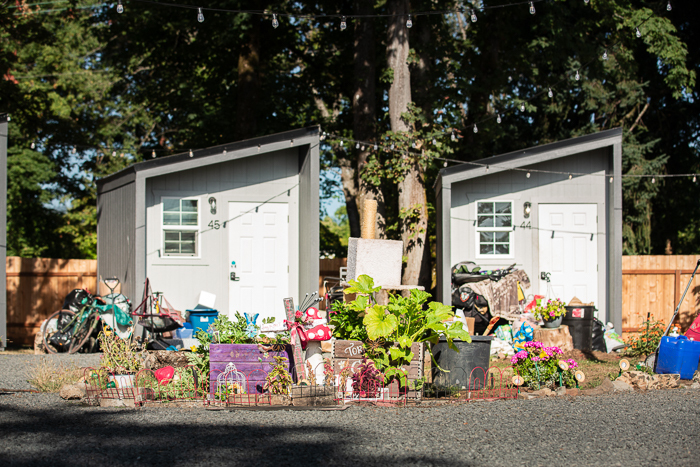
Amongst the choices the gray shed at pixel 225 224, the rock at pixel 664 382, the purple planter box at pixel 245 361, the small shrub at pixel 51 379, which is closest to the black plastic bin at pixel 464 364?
the purple planter box at pixel 245 361

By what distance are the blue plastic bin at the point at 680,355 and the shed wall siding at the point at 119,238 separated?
7449 millimetres

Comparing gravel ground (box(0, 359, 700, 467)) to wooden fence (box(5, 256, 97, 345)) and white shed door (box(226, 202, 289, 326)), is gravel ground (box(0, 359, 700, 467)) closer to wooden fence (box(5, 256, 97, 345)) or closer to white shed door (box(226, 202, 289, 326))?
white shed door (box(226, 202, 289, 326))

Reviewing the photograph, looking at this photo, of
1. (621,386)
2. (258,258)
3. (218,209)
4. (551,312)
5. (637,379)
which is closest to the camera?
(621,386)

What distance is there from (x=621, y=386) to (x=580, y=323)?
11.8 feet

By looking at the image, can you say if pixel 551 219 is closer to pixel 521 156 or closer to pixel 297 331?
pixel 521 156

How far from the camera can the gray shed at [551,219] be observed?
11.9 metres

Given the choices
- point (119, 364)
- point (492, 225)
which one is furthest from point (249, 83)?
point (119, 364)

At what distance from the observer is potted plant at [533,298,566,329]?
10.0 meters

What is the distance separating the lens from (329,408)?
5.78 meters

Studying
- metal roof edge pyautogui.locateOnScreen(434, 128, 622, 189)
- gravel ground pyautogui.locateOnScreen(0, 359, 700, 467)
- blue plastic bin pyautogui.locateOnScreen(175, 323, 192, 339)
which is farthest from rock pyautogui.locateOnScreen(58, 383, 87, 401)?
metal roof edge pyautogui.locateOnScreen(434, 128, 622, 189)

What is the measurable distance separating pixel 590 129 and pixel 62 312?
46.4 feet

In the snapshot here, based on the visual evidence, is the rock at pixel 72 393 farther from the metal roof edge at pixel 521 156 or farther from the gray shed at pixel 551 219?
the metal roof edge at pixel 521 156

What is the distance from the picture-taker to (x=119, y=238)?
1130 cm

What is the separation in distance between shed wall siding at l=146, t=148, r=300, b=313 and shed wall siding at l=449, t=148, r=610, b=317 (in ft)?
9.74
